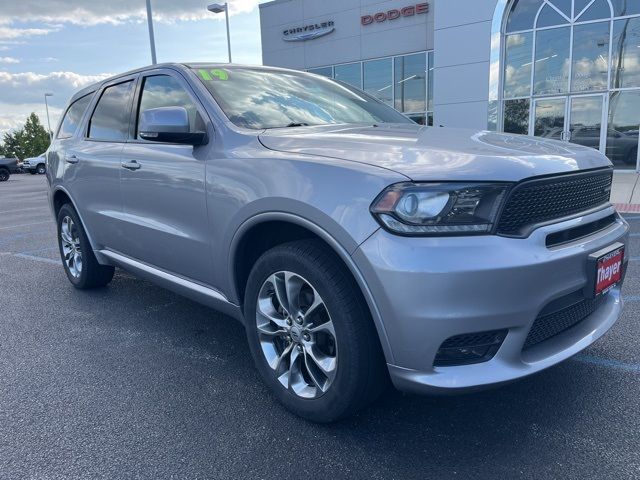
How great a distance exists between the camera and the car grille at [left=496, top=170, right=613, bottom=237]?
6.81 feet

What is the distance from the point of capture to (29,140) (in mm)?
75812

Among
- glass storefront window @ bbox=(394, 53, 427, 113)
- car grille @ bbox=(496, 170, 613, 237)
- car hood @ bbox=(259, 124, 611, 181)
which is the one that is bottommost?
car grille @ bbox=(496, 170, 613, 237)

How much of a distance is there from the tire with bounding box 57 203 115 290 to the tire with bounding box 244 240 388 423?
253 centimetres

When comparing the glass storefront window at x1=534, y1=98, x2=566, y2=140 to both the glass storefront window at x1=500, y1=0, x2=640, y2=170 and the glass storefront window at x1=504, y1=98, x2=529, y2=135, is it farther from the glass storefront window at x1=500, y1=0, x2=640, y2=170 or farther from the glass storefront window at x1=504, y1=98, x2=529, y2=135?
the glass storefront window at x1=504, y1=98, x2=529, y2=135

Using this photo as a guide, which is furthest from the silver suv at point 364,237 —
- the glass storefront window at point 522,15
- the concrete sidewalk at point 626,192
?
the glass storefront window at point 522,15

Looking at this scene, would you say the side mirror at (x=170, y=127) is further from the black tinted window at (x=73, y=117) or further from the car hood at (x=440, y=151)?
the black tinted window at (x=73, y=117)

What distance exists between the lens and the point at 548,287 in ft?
6.78

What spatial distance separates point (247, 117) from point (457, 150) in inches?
51.3

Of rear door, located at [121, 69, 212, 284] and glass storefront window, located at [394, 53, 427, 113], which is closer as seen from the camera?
rear door, located at [121, 69, 212, 284]

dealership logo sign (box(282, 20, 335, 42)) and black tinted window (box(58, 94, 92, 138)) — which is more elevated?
dealership logo sign (box(282, 20, 335, 42))

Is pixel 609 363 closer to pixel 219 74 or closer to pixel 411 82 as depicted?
pixel 219 74

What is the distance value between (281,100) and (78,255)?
277 cm

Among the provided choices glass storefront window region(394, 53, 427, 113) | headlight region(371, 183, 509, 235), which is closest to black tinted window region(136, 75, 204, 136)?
headlight region(371, 183, 509, 235)

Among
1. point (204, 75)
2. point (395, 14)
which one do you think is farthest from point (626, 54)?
point (204, 75)
